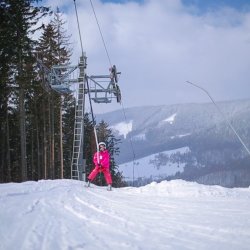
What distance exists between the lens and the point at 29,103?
35000 millimetres

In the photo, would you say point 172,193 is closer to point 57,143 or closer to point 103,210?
point 103,210

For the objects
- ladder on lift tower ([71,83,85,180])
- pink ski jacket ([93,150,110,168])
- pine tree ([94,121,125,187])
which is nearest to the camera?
pink ski jacket ([93,150,110,168])

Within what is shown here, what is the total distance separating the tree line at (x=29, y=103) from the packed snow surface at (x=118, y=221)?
1439 cm

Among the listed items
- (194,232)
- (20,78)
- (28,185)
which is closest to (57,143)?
(20,78)

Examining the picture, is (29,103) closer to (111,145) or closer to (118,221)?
(111,145)

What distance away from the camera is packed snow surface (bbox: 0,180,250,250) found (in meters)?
5.80

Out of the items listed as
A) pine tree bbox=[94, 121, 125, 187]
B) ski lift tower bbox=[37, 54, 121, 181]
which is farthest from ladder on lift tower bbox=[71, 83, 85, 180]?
pine tree bbox=[94, 121, 125, 187]

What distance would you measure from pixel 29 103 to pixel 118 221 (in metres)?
29.1

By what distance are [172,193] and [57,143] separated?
32.0 m

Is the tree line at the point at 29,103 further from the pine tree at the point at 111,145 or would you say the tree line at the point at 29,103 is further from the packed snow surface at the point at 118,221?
the packed snow surface at the point at 118,221

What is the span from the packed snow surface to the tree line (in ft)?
47.2

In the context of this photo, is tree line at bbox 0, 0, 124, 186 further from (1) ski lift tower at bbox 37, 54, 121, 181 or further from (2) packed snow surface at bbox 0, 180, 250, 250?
(2) packed snow surface at bbox 0, 180, 250, 250

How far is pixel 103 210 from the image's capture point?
8.62m

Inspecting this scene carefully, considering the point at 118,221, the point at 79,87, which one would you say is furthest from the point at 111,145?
the point at 118,221
